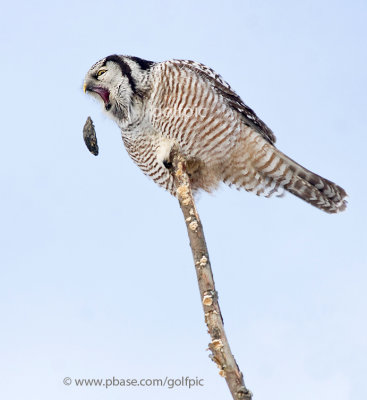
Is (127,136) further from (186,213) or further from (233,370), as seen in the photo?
(233,370)

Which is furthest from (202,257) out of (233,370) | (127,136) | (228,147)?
(127,136)

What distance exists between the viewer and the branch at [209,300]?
14.7 ft

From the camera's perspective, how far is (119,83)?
696 centimetres

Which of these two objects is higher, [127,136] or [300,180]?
[127,136]

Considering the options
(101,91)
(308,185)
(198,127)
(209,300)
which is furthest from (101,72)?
(209,300)

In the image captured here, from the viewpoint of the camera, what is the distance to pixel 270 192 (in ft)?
23.2

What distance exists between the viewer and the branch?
448 cm

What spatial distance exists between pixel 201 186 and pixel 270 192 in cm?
75

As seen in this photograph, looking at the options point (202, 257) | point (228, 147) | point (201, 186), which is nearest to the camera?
point (202, 257)

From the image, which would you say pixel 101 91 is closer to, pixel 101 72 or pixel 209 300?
pixel 101 72

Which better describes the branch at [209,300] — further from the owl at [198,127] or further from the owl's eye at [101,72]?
the owl's eye at [101,72]

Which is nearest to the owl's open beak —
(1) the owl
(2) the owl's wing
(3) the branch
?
(1) the owl

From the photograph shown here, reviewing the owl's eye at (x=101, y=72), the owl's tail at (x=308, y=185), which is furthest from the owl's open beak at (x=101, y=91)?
the owl's tail at (x=308, y=185)

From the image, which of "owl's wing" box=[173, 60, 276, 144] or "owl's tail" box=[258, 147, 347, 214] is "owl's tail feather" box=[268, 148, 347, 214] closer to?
"owl's tail" box=[258, 147, 347, 214]
